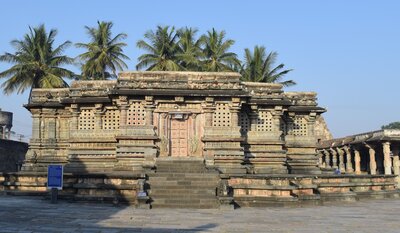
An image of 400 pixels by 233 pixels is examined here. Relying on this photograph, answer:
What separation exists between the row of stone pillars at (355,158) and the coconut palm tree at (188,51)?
19995 mm

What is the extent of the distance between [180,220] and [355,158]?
40.6 metres

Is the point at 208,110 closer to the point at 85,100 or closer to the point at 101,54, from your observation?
the point at 85,100

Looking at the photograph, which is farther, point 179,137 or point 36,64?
point 36,64

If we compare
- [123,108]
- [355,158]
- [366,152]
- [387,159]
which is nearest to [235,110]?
[123,108]

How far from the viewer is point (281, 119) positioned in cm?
2692

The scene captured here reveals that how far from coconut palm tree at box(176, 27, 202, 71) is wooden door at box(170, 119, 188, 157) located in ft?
68.2

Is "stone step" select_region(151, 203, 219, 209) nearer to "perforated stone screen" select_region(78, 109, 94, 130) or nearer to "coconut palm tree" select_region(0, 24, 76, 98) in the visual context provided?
"perforated stone screen" select_region(78, 109, 94, 130)

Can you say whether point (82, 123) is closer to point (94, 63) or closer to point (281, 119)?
point (281, 119)

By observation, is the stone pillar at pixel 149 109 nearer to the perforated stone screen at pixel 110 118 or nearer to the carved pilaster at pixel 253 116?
the perforated stone screen at pixel 110 118

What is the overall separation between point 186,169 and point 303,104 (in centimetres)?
1096

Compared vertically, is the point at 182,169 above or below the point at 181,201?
above

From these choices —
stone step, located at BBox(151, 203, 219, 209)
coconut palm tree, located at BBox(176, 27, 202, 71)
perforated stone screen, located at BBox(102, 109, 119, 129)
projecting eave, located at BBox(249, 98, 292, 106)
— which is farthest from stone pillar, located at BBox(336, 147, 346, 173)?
→ stone step, located at BBox(151, 203, 219, 209)

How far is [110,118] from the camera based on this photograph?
24.8m

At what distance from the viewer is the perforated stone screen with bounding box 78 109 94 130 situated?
2508cm
